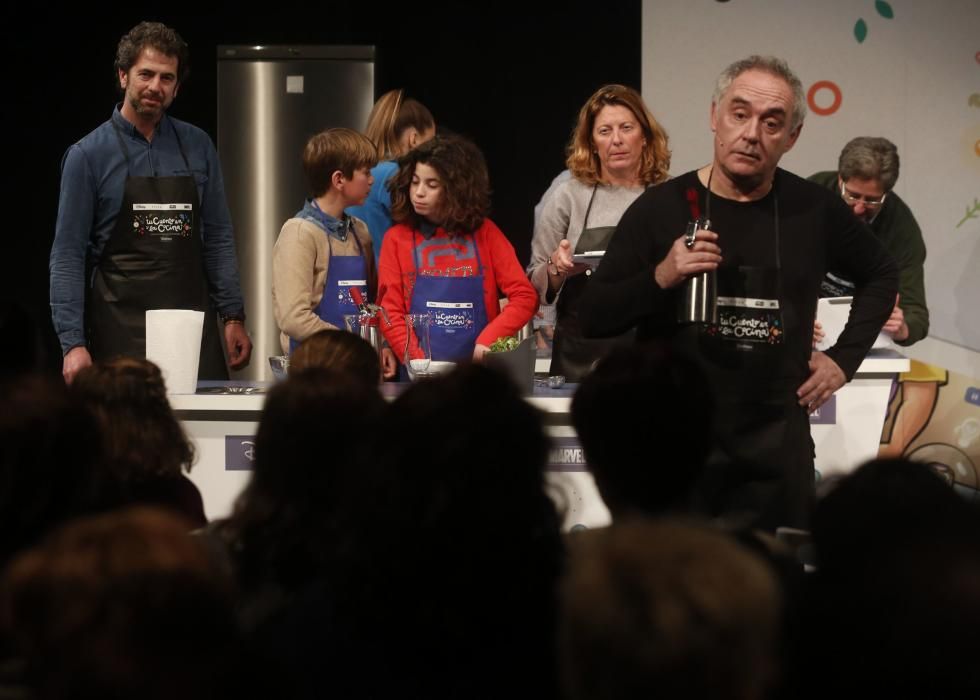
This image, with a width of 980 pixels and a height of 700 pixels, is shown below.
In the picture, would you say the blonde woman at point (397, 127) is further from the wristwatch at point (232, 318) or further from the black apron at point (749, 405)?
the black apron at point (749, 405)

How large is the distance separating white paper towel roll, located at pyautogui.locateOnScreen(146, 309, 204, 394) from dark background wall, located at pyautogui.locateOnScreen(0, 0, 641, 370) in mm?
3269

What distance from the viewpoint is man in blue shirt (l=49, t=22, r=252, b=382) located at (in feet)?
12.1

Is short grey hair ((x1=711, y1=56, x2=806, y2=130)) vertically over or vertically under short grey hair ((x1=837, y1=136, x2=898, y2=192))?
over

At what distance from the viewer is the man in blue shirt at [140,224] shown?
145 inches

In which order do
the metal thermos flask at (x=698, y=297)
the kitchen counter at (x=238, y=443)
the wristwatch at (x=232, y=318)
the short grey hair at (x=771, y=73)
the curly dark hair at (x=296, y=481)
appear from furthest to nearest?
the wristwatch at (x=232, y=318) < the kitchen counter at (x=238, y=443) < the short grey hair at (x=771, y=73) < the metal thermos flask at (x=698, y=297) < the curly dark hair at (x=296, y=481)

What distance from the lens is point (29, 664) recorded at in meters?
1.05

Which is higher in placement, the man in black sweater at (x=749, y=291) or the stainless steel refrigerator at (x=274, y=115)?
the stainless steel refrigerator at (x=274, y=115)

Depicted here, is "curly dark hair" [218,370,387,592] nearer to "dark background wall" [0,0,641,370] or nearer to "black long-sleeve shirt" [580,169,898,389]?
"black long-sleeve shirt" [580,169,898,389]

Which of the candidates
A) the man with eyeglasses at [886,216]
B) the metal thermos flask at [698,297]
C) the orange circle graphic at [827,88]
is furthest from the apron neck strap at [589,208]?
the orange circle graphic at [827,88]

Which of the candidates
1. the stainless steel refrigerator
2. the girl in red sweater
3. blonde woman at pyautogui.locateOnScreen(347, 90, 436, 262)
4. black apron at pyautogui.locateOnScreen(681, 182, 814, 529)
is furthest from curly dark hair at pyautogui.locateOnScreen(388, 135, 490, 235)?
the stainless steel refrigerator

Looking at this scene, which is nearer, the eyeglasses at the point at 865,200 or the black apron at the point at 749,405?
the black apron at the point at 749,405

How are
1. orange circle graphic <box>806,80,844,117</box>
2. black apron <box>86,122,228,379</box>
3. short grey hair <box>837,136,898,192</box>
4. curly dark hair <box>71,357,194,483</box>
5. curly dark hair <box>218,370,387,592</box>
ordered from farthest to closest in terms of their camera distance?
orange circle graphic <box>806,80,844,117</box> < short grey hair <box>837,136,898,192</box> < black apron <box>86,122,228,379</box> < curly dark hair <box>71,357,194,483</box> < curly dark hair <box>218,370,387,592</box>

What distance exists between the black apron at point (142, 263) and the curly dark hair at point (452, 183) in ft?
2.01

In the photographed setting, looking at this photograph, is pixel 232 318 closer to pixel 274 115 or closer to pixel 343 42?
pixel 274 115
